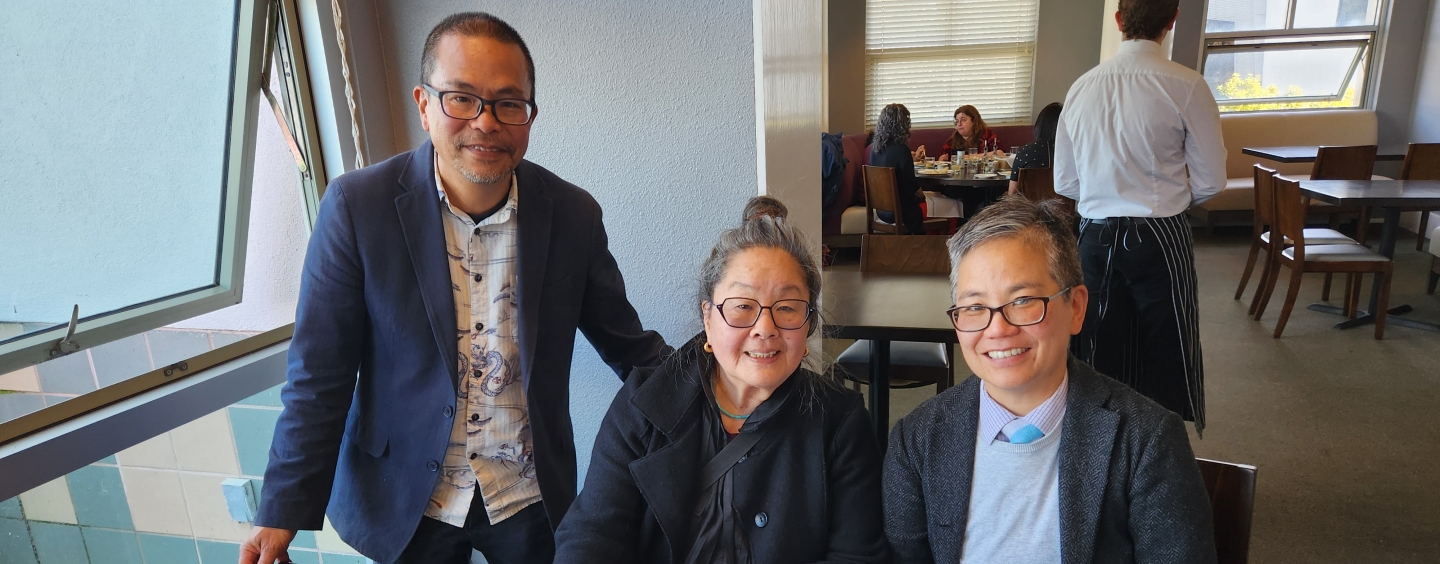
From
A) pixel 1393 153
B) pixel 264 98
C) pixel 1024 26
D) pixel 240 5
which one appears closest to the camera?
pixel 240 5

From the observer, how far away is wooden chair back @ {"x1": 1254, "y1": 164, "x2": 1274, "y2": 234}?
175 inches

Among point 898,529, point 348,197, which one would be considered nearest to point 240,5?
point 348,197

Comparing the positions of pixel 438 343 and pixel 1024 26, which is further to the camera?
pixel 1024 26

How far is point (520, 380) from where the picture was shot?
4.85 ft

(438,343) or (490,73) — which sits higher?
(490,73)

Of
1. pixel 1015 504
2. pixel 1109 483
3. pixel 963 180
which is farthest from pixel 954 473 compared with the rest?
pixel 963 180

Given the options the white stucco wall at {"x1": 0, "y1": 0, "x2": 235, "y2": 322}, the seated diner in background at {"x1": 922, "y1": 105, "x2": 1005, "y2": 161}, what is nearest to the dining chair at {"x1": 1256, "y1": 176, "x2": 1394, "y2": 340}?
the seated diner in background at {"x1": 922, "y1": 105, "x2": 1005, "y2": 161}

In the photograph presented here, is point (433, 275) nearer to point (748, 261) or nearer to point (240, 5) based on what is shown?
point (748, 261)

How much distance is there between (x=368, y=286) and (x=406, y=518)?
42cm

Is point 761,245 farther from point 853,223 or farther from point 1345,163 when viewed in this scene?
point 1345,163

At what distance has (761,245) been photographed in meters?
1.32

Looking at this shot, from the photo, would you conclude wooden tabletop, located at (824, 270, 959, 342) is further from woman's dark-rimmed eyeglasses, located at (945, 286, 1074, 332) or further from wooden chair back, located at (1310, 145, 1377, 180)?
wooden chair back, located at (1310, 145, 1377, 180)

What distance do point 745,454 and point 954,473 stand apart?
13.3 inches

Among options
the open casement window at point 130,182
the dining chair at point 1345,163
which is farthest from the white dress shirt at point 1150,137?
the dining chair at point 1345,163
